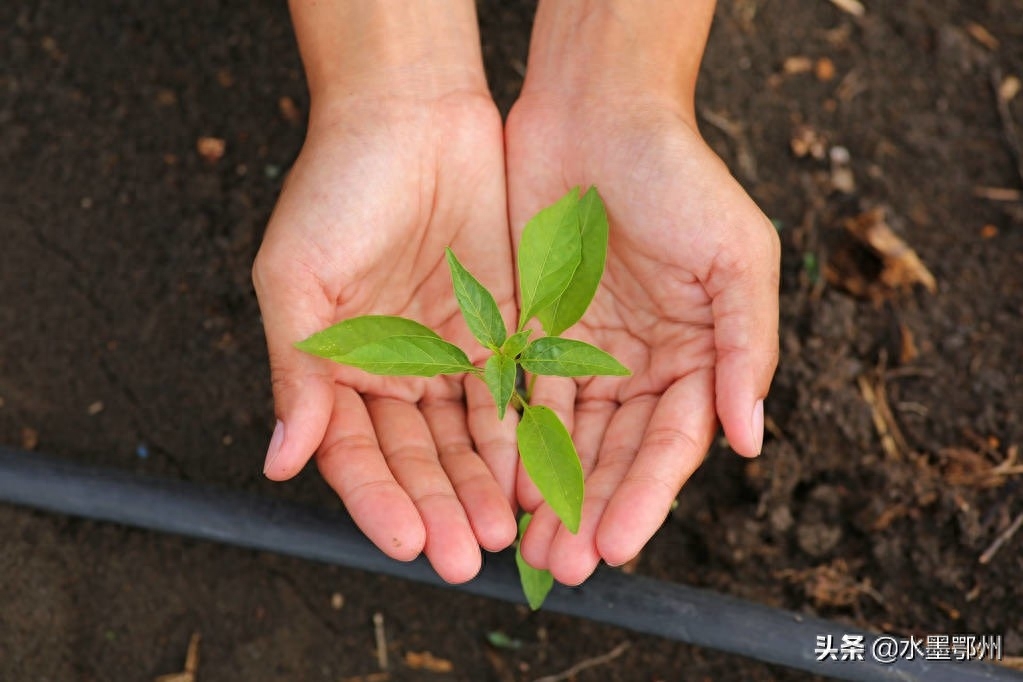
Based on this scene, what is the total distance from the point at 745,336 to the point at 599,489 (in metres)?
0.53

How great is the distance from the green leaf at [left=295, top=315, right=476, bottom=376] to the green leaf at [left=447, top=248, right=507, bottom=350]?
80 millimetres

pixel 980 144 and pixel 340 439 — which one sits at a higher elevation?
pixel 340 439

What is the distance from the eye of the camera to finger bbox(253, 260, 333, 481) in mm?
2197

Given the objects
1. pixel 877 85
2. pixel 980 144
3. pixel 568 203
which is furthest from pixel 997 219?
pixel 568 203

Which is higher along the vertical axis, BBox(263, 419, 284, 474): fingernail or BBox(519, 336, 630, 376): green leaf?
BBox(519, 336, 630, 376): green leaf

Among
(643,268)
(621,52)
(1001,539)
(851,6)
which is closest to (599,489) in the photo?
(643,268)

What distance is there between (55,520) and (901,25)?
3827mm

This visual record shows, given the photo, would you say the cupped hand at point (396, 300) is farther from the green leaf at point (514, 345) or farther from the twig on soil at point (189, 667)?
the twig on soil at point (189, 667)

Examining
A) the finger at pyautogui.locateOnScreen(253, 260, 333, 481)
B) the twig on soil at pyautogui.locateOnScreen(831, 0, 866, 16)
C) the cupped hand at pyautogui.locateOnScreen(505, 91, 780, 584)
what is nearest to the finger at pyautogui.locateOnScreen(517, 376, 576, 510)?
the cupped hand at pyautogui.locateOnScreen(505, 91, 780, 584)

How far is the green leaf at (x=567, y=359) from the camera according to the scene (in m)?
2.03

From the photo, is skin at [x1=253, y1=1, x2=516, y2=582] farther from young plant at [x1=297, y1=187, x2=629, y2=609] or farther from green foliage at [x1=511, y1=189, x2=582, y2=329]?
green foliage at [x1=511, y1=189, x2=582, y2=329]

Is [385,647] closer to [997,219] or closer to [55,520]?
[55,520]

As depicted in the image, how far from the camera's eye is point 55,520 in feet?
10.1

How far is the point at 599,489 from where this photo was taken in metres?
2.32
